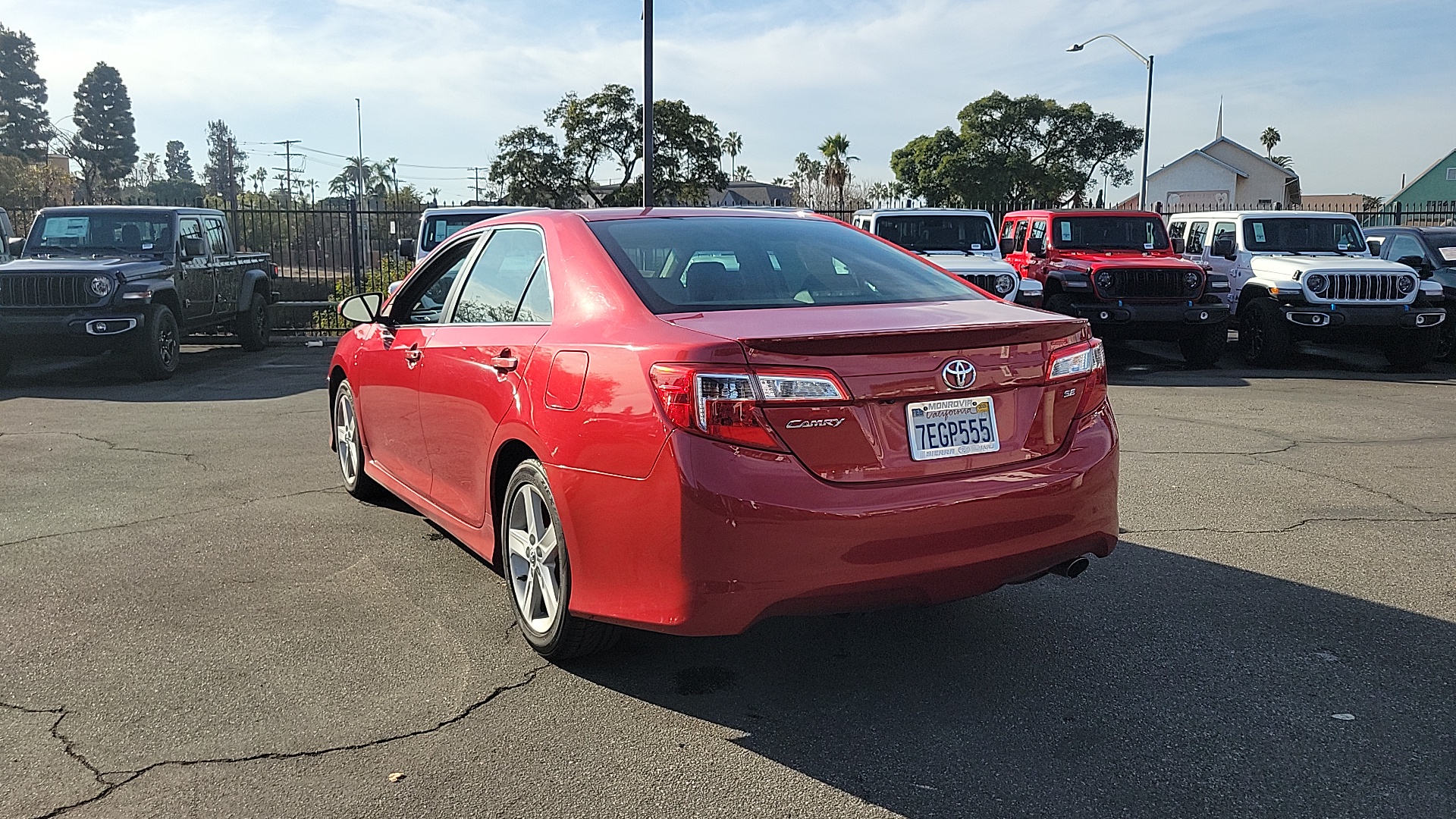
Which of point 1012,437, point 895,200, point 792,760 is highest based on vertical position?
point 895,200

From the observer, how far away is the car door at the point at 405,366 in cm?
509

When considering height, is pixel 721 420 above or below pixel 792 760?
above

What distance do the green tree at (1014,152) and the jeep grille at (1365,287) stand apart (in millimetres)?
50964

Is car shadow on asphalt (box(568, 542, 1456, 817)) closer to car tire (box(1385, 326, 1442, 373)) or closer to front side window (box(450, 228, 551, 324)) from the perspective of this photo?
front side window (box(450, 228, 551, 324))

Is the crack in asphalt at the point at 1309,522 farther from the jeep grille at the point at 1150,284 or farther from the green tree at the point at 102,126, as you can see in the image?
the green tree at the point at 102,126

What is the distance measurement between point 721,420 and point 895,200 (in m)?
64.5

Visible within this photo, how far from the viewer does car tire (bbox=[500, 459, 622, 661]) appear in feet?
12.5

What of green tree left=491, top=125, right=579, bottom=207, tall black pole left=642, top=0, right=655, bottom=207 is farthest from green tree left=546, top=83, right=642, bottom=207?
tall black pole left=642, top=0, right=655, bottom=207

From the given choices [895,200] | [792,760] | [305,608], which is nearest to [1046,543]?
[792,760]

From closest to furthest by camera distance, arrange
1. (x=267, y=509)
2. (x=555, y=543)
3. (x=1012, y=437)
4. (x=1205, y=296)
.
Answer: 1. (x=1012, y=437)
2. (x=555, y=543)
3. (x=267, y=509)
4. (x=1205, y=296)

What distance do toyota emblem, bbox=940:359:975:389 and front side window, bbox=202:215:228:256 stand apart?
13162mm

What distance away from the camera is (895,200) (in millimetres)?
65938

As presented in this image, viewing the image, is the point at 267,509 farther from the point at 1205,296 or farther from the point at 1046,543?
the point at 1205,296

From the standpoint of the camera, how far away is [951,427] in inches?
136
